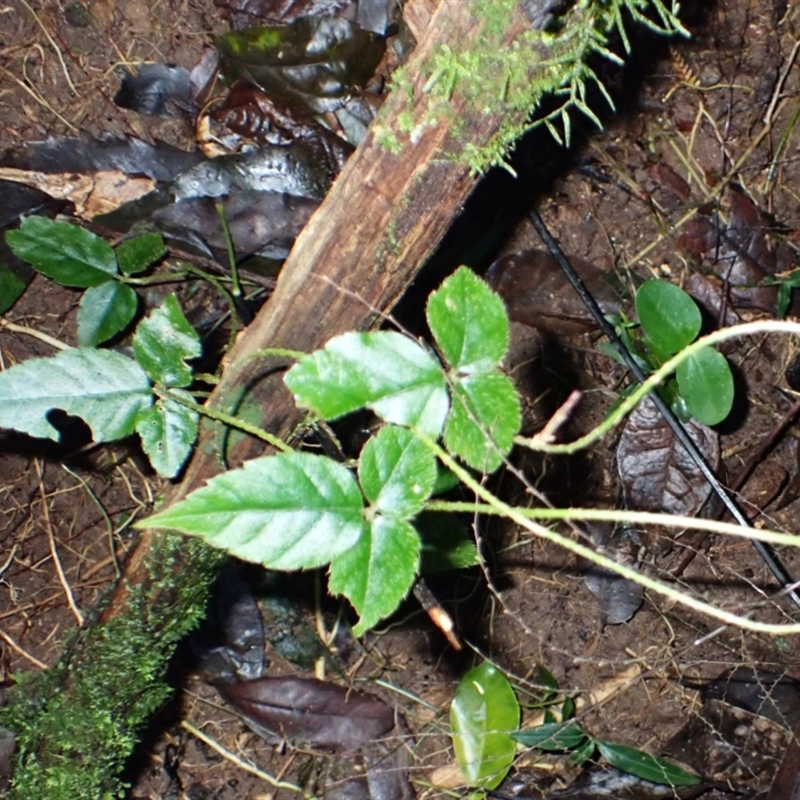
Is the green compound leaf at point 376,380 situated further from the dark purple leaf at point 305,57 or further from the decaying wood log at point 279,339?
the dark purple leaf at point 305,57

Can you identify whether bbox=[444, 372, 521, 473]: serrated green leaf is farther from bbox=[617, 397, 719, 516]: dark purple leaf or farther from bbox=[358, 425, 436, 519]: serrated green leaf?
bbox=[617, 397, 719, 516]: dark purple leaf

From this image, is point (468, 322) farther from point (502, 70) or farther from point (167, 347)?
point (167, 347)

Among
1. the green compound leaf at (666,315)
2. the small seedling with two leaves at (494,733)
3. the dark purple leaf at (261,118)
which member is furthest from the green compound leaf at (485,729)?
the dark purple leaf at (261,118)

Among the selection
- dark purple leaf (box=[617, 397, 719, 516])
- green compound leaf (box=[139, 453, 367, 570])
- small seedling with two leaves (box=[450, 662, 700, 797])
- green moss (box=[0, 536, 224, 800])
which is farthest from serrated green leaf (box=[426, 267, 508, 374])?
small seedling with two leaves (box=[450, 662, 700, 797])

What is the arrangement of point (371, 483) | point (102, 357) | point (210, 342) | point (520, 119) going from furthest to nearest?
1. point (210, 342)
2. point (102, 357)
3. point (520, 119)
4. point (371, 483)

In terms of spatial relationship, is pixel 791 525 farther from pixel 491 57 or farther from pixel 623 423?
pixel 491 57

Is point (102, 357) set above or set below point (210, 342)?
above

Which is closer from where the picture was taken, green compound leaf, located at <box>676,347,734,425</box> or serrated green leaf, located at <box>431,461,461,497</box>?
serrated green leaf, located at <box>431,461,461,497</box>

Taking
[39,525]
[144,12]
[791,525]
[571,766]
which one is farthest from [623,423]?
[144,12]
